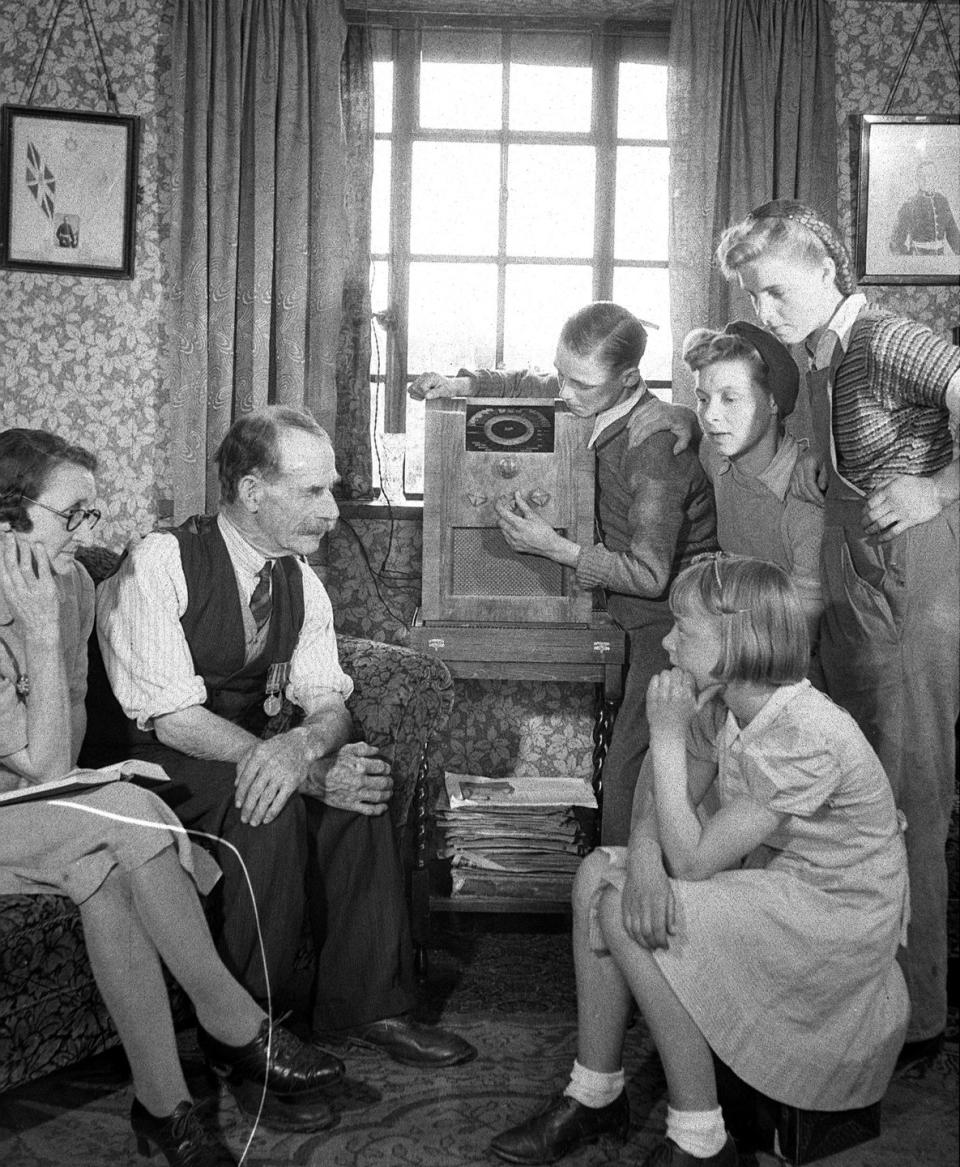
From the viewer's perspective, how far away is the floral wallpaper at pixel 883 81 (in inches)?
121

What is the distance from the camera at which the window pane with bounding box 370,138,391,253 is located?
3.33 meters

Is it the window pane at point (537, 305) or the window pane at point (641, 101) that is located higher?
the window pane at point (641, 101)

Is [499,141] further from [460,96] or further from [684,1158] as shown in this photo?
[684,1158]

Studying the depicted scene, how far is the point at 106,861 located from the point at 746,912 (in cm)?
84

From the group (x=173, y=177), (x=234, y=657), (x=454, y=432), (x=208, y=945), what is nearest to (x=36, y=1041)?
(x=208, y=945)

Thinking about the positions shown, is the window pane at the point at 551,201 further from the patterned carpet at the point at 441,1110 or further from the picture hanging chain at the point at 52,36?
the patterned carpet at the point at 441,1110

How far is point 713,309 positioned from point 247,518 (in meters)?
1.51

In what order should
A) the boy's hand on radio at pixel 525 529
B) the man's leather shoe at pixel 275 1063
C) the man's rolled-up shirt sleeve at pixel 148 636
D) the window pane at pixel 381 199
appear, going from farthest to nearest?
the window pane at pixel 381 199 → the boy's hand on radio at pixel 525 529 → the man's rolled-up shirt sleeve at pixel 148 636 → the man's leather shoe at pixel 275 1063

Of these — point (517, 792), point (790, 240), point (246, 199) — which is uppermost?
point (246, 199)

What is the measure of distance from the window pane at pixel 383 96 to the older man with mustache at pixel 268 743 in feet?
4.79

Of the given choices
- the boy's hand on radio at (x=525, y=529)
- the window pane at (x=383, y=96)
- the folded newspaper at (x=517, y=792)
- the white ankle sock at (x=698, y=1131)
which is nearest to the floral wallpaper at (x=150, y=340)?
the window pane at (x=383, y=96)

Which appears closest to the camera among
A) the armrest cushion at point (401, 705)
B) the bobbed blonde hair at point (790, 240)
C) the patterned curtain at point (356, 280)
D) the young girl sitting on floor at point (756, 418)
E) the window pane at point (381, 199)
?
the bobbed blonde hair at point (790, 240)

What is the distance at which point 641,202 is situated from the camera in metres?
3.38

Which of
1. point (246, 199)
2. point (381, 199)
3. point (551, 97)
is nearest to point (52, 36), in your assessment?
point (246, 199)
